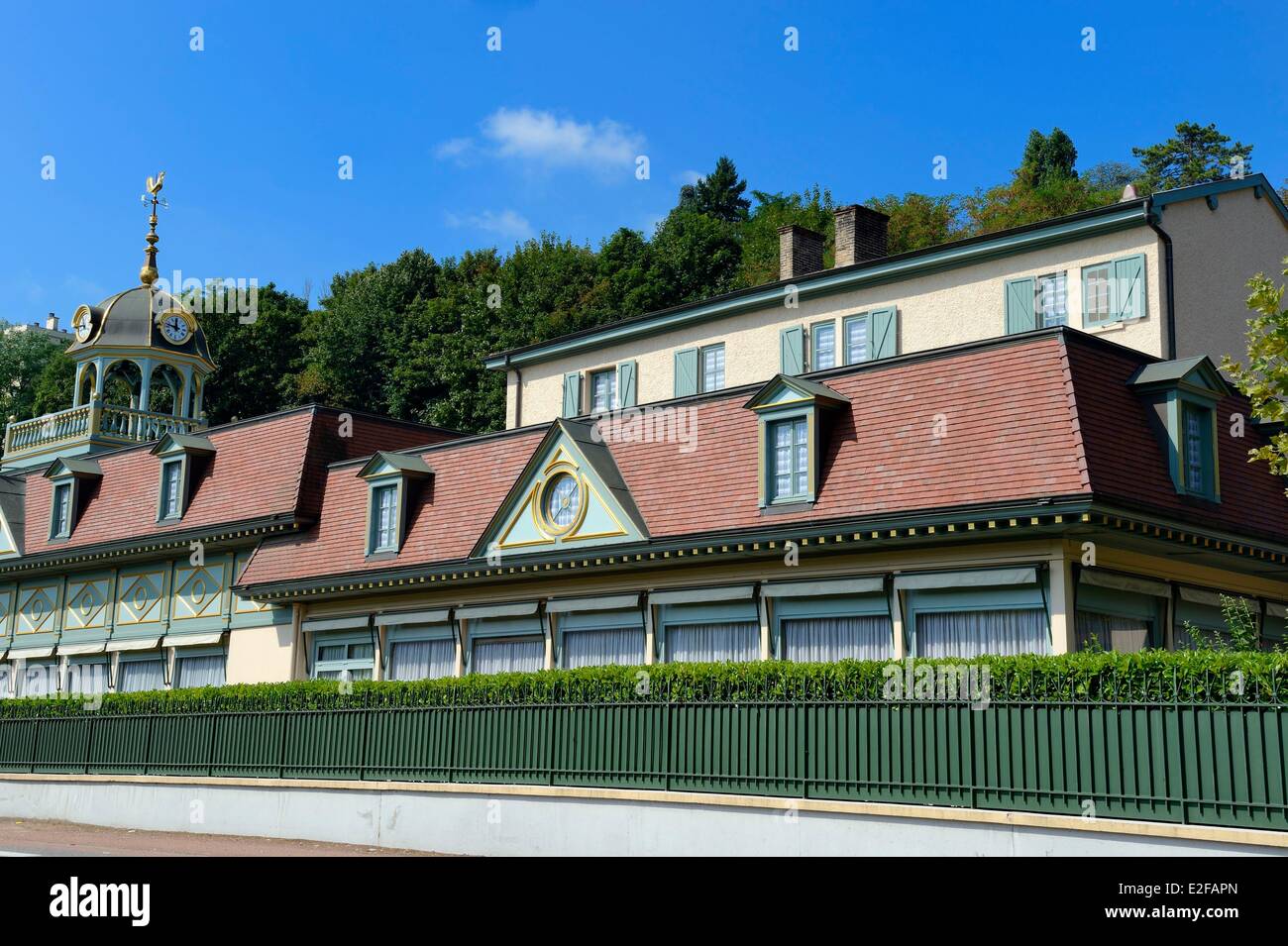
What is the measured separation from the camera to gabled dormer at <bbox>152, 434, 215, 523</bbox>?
31.8 meters

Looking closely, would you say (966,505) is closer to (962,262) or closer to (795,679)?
(795,679)

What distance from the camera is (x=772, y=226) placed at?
68.2 meters

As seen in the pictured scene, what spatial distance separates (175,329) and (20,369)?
139 feet

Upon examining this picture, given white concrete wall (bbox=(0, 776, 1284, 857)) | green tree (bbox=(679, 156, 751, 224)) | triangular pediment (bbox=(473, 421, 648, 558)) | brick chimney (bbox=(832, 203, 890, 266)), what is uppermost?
green tree (bbox=(679, 156, 751, 224))

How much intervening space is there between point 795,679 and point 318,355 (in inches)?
2055

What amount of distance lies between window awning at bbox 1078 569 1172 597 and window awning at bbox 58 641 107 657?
2365 cm

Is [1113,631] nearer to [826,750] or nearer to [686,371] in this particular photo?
[826,750]

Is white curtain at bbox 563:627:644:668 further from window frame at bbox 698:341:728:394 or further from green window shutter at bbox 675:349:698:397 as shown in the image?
window frame at bbox 698:341:728:394

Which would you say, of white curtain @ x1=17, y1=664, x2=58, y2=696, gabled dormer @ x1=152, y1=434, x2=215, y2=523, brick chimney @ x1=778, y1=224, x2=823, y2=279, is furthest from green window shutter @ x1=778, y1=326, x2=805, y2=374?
white curtain @ x1=17, y1=664, x2=58, y2=696

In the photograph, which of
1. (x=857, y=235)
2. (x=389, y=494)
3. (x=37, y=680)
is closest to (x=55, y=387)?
(x=37, y=680)

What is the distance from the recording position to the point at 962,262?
27141mm

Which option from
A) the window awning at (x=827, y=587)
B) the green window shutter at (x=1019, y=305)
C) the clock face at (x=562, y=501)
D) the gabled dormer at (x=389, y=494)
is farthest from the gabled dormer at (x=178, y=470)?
the green window shutter at (x=1019, y=305)
